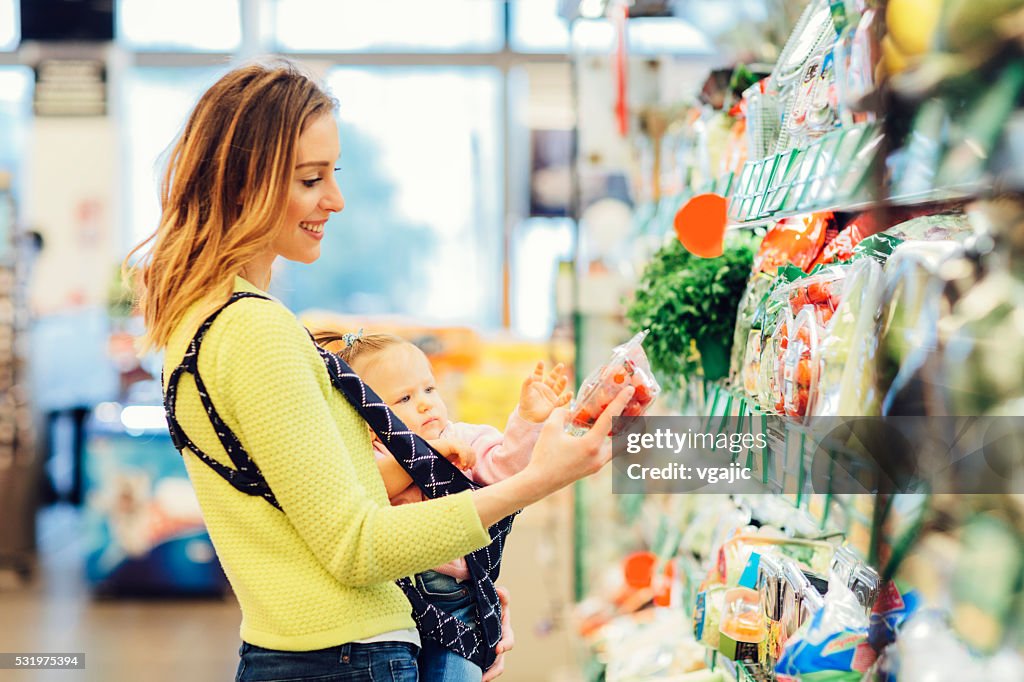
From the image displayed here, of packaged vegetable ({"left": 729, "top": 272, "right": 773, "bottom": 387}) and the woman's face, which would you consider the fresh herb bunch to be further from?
the woman's face

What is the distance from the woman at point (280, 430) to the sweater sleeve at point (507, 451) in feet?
0.35

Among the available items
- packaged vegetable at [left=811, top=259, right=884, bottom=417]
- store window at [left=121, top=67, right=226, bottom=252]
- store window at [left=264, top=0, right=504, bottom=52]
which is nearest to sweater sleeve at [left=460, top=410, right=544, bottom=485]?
packaged vegetable at [left=811, top=259, right=884, bottom=417]

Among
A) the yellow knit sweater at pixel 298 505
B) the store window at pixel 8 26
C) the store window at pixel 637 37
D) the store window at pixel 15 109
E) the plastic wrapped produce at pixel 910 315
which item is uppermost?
the store window at pixel 8 26

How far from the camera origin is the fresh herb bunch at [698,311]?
5.38 feet

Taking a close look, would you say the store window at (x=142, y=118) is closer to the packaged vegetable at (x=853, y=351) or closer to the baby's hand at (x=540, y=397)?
the baby's hand at (x=540, y=397)

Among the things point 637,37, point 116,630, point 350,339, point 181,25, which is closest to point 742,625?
point 350,339

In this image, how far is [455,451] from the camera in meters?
1.30

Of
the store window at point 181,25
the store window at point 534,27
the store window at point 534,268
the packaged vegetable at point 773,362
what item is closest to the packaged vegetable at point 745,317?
the packaged vegetable at point 773,362

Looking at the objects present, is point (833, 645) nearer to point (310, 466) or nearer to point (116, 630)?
point (310, 466)

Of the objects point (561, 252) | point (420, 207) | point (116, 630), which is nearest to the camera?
point (116, 630)

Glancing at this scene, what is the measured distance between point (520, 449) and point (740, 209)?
0.45m

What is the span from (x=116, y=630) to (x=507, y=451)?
3542mm

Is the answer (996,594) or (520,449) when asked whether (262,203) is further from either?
(996,594)

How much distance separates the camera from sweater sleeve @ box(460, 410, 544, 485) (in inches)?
50.3
